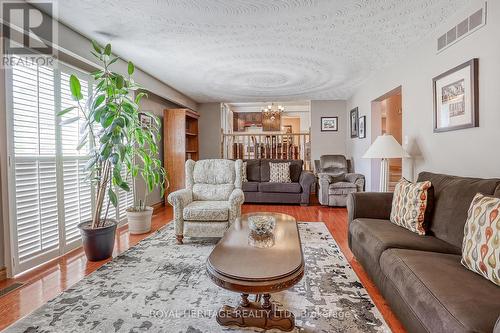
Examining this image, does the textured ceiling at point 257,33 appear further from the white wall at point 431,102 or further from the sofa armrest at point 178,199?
the sofa armrest at point 178,199

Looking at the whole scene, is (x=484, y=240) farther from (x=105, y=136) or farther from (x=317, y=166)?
(x=317, y=166)

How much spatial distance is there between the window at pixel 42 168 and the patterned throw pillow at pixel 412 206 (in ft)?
10.8

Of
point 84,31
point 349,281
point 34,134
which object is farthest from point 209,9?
point 349,281

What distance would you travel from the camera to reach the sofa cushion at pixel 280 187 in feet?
18.0

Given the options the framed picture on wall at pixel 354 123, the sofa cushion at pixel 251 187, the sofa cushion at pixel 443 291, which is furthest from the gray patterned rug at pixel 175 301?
the framed picture on wall at pixel 354 123

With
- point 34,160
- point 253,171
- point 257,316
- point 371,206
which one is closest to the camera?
point 257,316

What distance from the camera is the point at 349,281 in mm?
2203

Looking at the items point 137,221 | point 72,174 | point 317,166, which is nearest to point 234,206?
Answer: point 137,221

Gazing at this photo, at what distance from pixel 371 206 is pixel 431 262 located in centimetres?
113

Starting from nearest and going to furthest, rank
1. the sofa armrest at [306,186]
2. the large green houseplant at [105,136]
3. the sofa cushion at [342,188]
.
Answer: the large green houseplant at [105,136]
the sofa cushion at [342,188]
the sofa armrest at [306,186]

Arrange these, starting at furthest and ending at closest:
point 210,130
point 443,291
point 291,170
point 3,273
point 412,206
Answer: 1. point 210,130
2. point 291,170
3. point 3,273
4. point 412,206
5. point 443,291

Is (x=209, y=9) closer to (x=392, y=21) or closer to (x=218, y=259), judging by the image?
(x=392, y=21)

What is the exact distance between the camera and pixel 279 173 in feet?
18.8

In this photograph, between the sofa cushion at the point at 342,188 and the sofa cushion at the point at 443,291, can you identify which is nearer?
the sofa cushion at the point at 443,291
